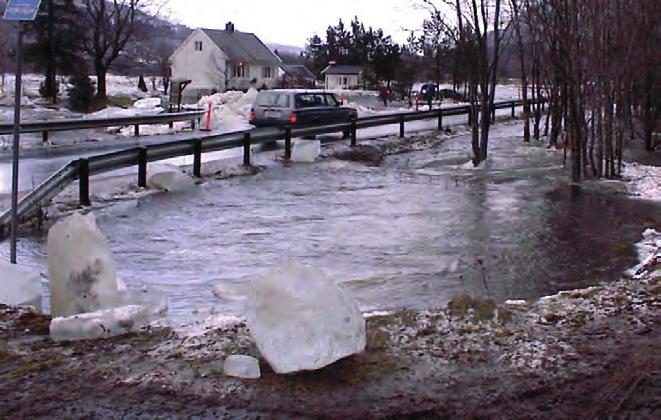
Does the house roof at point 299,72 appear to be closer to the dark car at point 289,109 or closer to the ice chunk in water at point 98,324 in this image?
the dark car at point 289,109

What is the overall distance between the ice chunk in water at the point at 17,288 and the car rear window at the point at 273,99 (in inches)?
811

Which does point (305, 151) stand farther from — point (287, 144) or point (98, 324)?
point (98, 324)

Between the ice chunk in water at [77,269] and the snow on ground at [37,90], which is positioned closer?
the ice chunk in water at [77,269]

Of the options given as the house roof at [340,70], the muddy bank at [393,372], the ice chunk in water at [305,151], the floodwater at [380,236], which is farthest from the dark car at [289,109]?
the house roof at [340,70]

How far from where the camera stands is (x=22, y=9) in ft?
24.5

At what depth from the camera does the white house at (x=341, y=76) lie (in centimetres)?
8562

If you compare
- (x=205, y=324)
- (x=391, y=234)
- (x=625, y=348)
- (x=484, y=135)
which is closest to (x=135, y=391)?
(x=205, y=324)

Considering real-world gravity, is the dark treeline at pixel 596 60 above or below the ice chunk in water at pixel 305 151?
above

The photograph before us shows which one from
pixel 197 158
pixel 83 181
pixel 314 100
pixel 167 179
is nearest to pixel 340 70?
pixel 314 100

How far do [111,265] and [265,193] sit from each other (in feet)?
29.1

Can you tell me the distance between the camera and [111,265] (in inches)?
261

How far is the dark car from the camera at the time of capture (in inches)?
1062

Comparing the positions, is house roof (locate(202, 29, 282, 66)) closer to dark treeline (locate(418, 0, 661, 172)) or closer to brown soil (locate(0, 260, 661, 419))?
dark treeline (locate(418, 0, 661, 172))

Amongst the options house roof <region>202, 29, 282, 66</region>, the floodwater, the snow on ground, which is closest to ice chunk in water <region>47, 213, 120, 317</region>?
the floodwater
